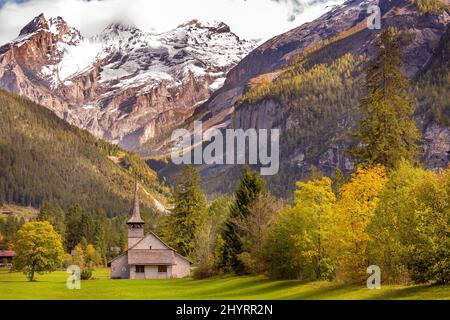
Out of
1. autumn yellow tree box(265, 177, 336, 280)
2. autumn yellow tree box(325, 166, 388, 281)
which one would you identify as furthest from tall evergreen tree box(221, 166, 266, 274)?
autumn yellow tree box(325, 166, 388, 281)

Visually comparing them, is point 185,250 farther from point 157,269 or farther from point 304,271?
point 304,271

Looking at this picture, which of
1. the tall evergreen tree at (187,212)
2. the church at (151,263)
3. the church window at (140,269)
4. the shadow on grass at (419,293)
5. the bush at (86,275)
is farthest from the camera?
the tall evergreen tree at (187,212)

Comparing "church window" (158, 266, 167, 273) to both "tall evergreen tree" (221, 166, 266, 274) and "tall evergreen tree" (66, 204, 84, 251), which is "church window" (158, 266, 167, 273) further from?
"tall evergreen tree" (66, 204, 84, 251)

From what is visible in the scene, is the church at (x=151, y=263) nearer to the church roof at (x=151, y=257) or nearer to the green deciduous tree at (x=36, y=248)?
the church roof at (x=151, y=257)

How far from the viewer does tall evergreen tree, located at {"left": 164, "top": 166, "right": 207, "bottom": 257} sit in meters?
103

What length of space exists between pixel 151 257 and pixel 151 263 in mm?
1136

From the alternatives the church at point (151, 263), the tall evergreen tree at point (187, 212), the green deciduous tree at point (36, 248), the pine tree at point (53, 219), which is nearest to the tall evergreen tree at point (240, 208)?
the church at point (151, 263)

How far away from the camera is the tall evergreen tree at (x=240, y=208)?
7650cm

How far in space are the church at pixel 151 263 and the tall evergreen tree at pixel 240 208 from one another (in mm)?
23786

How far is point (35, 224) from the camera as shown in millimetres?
95250

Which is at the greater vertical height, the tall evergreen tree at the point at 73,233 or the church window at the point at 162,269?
the tall evergreen tree at the point at 73,233

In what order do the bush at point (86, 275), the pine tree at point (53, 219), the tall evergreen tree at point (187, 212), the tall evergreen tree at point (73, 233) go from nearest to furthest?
the bush at point (86, 275) < the tall evergreen tree at point (187, 212) < the tall evergreen tree at point (73, 233) < the pine tree at point (53, 219)

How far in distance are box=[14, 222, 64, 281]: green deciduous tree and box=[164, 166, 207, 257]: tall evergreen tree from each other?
18746mm
